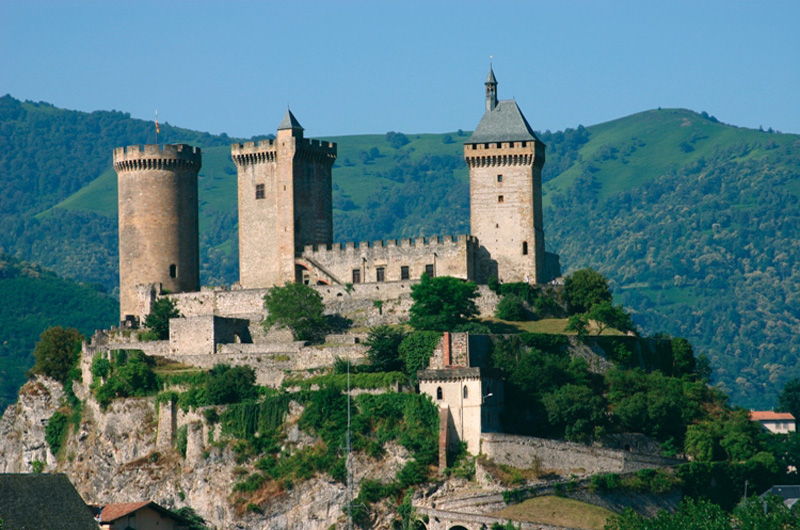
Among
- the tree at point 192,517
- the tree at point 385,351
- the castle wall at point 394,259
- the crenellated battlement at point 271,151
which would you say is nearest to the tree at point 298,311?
the castle wall at point 394,259

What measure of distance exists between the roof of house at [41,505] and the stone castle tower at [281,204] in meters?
29.7

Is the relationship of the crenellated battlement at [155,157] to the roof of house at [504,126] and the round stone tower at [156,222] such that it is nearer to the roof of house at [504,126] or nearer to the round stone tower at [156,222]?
the round stone tower at [156,222]

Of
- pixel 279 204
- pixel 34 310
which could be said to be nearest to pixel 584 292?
pixel 279 204

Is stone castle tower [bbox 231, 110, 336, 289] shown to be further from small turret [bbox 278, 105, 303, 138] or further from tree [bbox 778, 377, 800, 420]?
tree [bbox 778, 377, 800, 420]

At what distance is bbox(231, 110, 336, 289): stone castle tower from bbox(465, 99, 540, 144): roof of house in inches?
341

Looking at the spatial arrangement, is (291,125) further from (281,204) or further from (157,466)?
Result: (157,466)

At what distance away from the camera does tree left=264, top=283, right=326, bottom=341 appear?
79312 millimetres

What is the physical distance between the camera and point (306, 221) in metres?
86.1

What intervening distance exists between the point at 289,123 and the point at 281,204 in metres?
4.43

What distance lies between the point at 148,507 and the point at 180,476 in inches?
410

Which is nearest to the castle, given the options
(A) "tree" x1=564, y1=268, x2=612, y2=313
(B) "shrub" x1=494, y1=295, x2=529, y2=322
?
(A) "tree" x1=564, y1=268, x2=612, y2=313

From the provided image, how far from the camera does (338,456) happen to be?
6975 cm

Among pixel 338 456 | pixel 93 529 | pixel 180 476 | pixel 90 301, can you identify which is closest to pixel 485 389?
pixel 338 456

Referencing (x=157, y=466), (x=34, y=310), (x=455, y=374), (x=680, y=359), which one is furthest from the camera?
(x=34, y=310)
